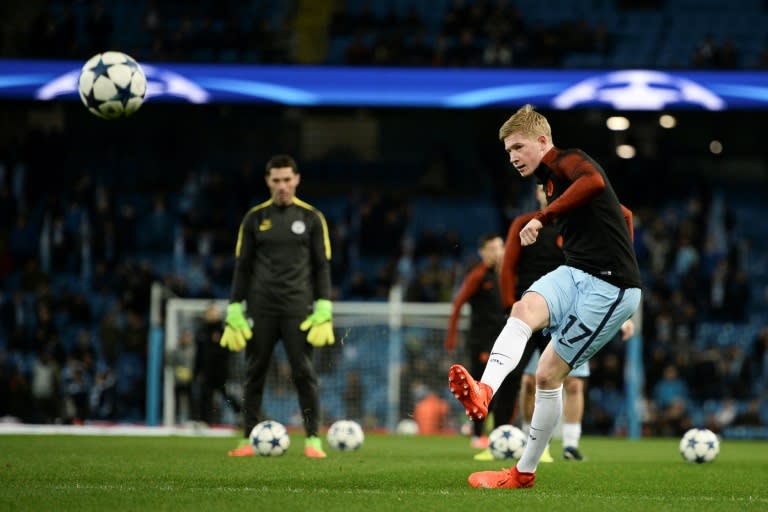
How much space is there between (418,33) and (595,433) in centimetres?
871

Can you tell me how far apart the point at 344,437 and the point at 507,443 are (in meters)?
1.60

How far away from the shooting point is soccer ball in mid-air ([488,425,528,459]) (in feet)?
30.8

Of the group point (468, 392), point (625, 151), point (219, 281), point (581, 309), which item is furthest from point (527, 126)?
point (625, 151)

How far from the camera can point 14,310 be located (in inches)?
826

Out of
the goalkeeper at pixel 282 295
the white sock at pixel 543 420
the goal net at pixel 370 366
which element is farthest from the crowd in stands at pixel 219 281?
the white sock at pixel 543 420

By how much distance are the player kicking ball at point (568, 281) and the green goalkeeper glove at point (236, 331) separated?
3419 mm

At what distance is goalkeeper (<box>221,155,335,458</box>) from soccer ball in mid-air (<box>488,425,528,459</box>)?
128cm

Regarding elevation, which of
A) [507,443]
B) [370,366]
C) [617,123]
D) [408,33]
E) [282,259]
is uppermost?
[408,33]

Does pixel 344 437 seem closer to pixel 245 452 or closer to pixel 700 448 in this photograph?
pixel 245 452

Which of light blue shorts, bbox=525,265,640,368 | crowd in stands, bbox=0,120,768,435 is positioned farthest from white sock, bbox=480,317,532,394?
crowd in stands, bbox=0,120,768,435

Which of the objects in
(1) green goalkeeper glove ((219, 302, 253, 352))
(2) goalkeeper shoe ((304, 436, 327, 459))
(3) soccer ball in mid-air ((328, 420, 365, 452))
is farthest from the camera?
(3) soccer ball in mid-air ((328, 420, 365, 452))

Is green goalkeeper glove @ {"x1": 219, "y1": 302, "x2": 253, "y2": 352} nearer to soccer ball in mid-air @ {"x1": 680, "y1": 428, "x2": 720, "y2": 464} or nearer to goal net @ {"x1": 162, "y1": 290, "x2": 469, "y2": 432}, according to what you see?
soccer ball in mid-air @ {"x1": 680, "y1": 428, "x2": 720, "y2": 464}

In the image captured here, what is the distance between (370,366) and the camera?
18.7m

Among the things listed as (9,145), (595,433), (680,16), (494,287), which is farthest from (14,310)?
(680,16)
